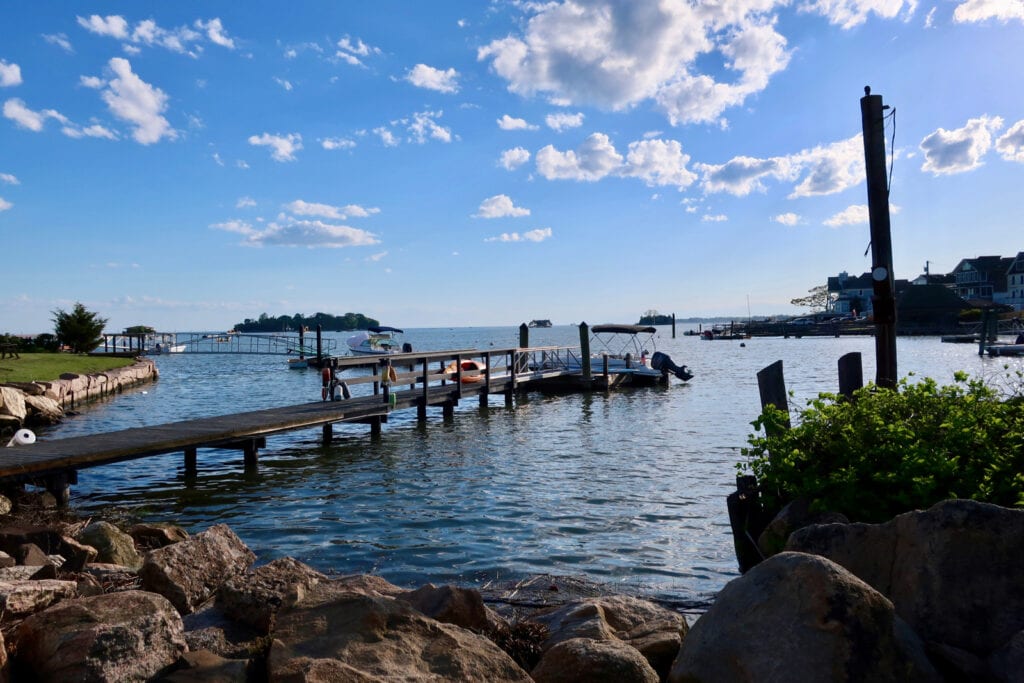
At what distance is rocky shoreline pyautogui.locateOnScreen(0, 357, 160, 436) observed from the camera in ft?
68.4

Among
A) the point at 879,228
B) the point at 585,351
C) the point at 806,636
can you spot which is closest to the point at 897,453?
the point at 806,636

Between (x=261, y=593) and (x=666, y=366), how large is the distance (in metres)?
33.0

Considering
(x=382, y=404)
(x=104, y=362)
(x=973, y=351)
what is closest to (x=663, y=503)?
(x=382, y=404)

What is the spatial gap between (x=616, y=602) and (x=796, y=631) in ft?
8.76

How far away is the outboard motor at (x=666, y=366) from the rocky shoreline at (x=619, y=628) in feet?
103

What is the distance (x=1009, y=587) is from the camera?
164 inches

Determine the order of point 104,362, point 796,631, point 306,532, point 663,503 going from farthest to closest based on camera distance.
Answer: point 104,362, point 663,503, point 306,532, point 796,631

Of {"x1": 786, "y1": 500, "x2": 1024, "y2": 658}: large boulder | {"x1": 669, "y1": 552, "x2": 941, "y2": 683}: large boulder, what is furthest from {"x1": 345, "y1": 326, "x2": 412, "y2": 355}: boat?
{"x1": 669, "y1": 552, "x2": 941, "y2": 683}: large boulder

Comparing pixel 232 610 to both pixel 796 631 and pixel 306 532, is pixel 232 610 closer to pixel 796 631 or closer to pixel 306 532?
pixel 796 631

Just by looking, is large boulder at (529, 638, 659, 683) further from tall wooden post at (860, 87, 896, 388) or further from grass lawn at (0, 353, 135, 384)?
grass lawn at (0, 353, 135, 384)

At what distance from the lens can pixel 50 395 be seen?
2603cm

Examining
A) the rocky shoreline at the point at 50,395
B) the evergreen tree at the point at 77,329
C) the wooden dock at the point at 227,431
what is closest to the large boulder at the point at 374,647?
the wooden dock at the point at 227,431

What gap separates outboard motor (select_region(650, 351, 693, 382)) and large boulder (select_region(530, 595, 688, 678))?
3085cm

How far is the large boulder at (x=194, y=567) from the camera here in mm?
5941
